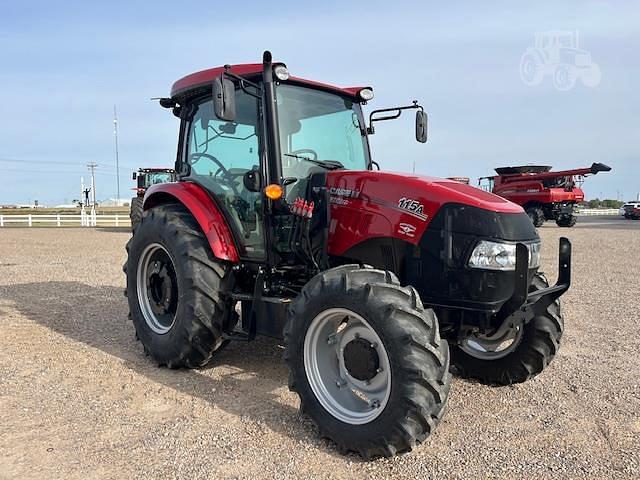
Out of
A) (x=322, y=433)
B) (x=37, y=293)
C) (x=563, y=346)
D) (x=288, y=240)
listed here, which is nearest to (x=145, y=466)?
(x=322, y=433)

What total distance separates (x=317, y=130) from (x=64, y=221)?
2959 centimetres

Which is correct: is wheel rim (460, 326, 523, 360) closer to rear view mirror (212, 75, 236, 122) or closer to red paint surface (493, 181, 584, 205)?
rear view mirror (212, 75, 236, 122)

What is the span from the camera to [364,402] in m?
3.39

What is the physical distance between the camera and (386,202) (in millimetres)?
3711

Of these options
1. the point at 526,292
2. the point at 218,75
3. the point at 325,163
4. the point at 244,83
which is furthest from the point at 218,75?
the point at 526,292

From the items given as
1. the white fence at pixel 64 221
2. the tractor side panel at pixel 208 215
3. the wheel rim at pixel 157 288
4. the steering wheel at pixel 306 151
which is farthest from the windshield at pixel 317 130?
the white fence at pixel 64 221

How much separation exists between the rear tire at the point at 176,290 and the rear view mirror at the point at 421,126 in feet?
7.03

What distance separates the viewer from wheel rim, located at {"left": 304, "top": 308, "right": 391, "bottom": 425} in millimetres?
3242

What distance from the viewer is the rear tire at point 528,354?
13.3 feet

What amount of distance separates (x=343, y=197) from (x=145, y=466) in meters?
2.16

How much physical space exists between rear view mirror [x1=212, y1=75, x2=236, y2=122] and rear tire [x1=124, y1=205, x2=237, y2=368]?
1.21 meters

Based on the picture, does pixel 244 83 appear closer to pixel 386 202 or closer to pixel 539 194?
pixel 386 202

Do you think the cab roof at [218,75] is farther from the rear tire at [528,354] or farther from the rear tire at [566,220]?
the rear tire at [566,220]

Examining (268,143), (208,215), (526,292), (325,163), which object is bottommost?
(526,292)
